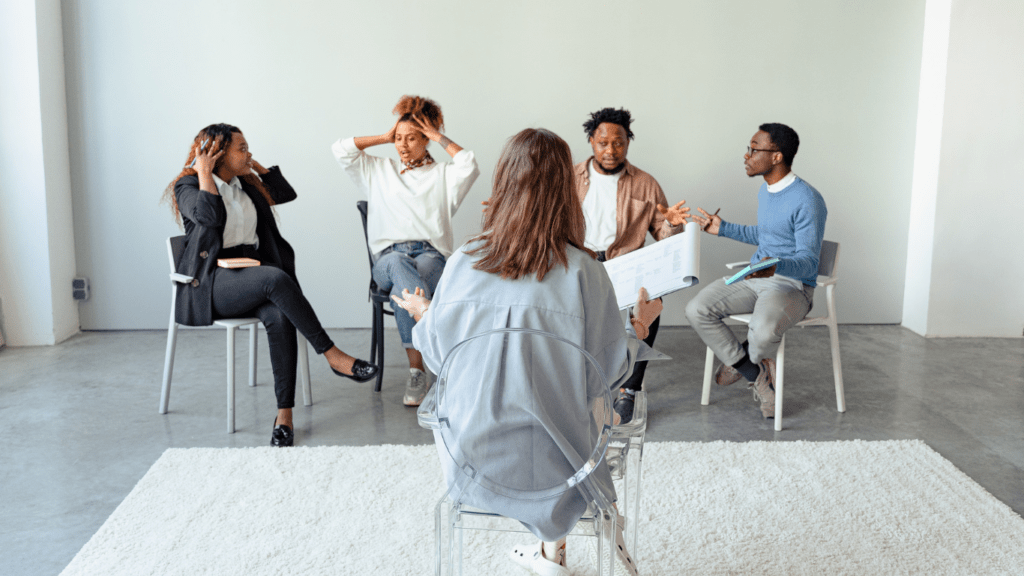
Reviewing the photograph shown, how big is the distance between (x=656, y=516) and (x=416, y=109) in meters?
2.05

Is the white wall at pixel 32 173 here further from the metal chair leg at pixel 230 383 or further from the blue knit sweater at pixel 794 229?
the blue knit sweater at pixel 794 229

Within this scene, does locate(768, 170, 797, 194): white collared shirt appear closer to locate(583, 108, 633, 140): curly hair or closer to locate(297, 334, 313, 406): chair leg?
locate(583, 108, 633, 140): curly hair

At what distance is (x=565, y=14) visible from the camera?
447 centimetres

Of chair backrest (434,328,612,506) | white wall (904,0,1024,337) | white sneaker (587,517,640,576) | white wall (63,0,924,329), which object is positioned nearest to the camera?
chair backrest (434,328,612,506)

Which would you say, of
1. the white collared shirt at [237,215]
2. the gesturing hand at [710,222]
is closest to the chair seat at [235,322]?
the white collared shirt at [237,215]

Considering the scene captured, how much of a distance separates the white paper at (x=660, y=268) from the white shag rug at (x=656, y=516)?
0.72 meters

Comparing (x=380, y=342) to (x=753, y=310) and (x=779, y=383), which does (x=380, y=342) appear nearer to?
(x=753, y=310)

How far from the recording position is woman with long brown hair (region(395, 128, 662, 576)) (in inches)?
62.6

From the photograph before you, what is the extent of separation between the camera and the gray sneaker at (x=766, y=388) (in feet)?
10.7

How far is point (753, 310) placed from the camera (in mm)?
3328

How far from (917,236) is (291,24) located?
3877mm

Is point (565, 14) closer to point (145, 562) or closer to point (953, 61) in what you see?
point (953, 61)

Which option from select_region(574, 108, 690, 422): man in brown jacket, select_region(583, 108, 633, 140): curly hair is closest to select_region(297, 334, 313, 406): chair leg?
select_region(574, 108, 690, 422): man in brown jacket

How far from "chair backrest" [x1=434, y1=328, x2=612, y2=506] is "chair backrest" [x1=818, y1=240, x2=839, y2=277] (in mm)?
2082
